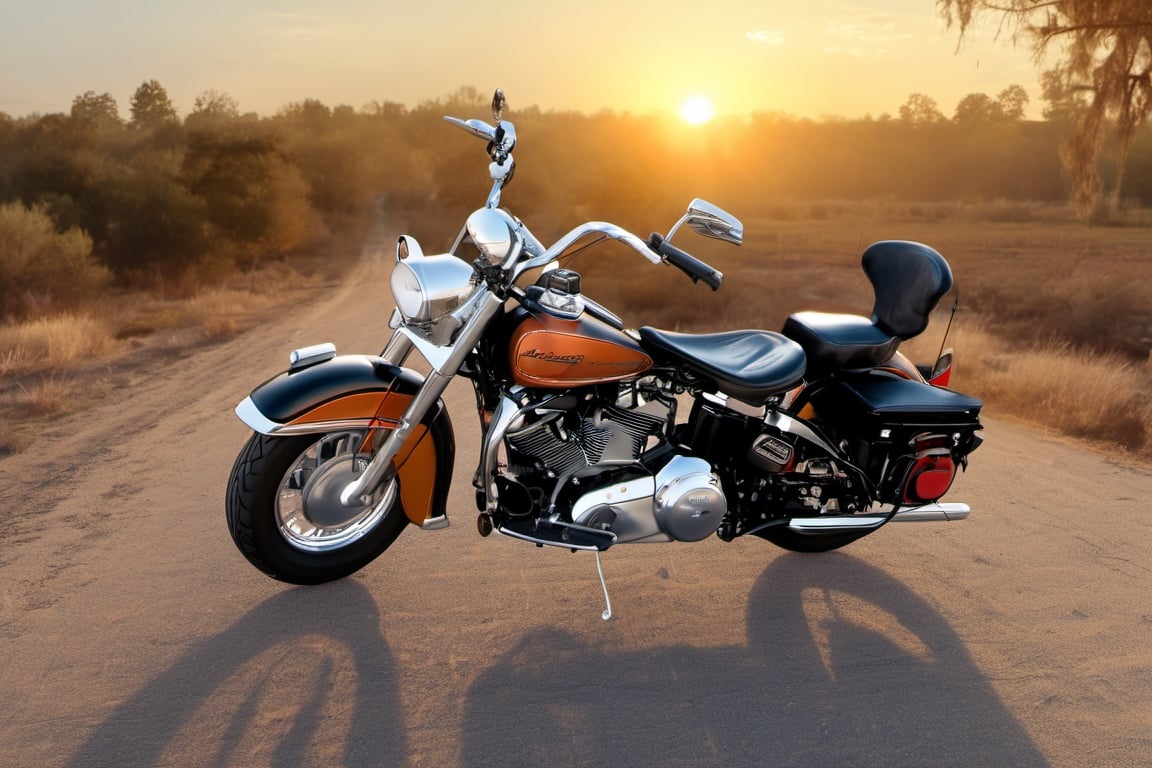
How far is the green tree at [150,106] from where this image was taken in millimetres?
53416

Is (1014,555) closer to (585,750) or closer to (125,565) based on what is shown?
(585,750)

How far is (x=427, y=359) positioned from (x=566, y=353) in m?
0.56

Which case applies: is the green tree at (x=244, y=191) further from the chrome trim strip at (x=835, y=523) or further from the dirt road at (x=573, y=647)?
the chrome trim strip at (x=835, y=523)

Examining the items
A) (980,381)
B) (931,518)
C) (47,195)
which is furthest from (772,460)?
(47,195)

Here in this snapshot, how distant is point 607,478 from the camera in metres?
3.81

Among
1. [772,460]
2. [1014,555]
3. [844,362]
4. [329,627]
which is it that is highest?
[844,362]

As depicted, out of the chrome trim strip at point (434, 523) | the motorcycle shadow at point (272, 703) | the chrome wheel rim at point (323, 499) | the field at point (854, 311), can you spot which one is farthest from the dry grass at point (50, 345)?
the chrome trim strip at point (434, 523)

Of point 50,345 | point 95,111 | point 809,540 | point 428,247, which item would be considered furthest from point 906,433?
point 95,111

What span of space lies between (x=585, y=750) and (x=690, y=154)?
63.2m

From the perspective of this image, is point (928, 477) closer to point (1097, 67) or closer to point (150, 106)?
point (1097, 67)

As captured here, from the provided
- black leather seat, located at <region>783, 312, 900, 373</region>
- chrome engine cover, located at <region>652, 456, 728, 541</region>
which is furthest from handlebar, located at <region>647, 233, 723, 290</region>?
black leather seat, located at <region>783, 312, 900, 373</region>

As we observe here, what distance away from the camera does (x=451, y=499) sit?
215 inches

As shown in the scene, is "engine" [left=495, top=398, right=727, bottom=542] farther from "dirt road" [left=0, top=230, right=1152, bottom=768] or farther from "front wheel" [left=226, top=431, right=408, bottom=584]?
"front wheel" [left=226, top=431, right=408, bottom=584]

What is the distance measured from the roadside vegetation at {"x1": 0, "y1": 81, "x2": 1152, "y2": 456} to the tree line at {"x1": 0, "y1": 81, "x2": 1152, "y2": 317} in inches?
3.8
